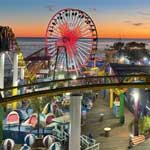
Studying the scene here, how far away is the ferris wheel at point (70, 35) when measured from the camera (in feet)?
37.5

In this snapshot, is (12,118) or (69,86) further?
(12,118)

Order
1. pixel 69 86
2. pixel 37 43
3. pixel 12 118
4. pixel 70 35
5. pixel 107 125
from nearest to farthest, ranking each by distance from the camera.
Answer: pixel 69 86 → pixel 12 118 → pixel 70 35 → pixel 107 125 → pixel 37 43

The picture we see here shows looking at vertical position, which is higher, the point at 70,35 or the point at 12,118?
the point at 70,35

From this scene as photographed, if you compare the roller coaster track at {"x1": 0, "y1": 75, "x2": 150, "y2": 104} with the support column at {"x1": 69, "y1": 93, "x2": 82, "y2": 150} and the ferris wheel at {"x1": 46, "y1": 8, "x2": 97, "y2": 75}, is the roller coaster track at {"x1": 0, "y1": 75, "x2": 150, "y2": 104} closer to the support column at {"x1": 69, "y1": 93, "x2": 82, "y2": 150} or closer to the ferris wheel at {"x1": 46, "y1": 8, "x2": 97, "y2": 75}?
the support column at {"x1": 69, "y1": 93, "x2": 82, "y2": 150}

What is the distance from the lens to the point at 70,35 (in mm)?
11625

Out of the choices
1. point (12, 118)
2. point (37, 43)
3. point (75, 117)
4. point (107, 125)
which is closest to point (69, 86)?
point (75, 117)

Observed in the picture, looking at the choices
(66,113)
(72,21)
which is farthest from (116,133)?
(72,21)

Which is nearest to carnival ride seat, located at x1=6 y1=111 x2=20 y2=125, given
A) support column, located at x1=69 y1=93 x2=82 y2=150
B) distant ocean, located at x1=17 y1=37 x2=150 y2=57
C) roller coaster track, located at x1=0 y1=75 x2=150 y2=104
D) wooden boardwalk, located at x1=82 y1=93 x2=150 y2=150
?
wooden boardwalk, located at x1=82 y1=93 x2=150 y2=150

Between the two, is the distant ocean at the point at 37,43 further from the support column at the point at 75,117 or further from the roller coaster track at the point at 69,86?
the support column at the point at 75,117

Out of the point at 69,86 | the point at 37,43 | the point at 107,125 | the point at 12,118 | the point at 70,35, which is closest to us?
the point at 69,86

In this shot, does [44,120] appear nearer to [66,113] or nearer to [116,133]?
[66,113]

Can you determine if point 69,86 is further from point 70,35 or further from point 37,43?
point 37,43

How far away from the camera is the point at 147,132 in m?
10.9

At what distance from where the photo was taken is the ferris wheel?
450 inches
